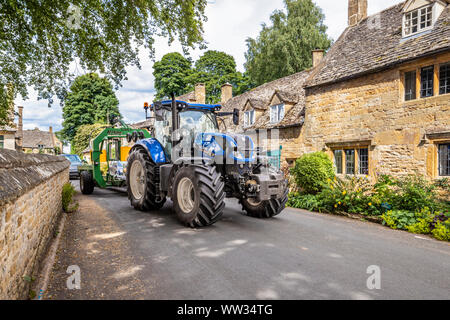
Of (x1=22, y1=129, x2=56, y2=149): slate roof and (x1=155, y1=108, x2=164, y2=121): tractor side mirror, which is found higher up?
(x1=22, y1=129, x2=56, y2=149): slate roof

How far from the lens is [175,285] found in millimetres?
3115

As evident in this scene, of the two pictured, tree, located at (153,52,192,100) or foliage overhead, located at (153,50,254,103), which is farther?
tree, located at (153,52,192,100)

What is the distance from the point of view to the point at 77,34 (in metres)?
6.66

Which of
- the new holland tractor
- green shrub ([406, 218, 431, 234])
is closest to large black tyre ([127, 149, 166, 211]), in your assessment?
the new holland tractor

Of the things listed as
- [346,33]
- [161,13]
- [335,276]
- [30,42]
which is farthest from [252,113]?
[335,276]

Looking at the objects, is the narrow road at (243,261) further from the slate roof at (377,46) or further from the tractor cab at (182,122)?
the slate roof at (377,46)

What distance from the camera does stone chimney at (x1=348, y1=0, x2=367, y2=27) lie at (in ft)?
46.0

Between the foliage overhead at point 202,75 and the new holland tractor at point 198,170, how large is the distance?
26.6 metres

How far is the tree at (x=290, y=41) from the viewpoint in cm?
2658

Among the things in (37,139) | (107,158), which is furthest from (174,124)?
(37,139)

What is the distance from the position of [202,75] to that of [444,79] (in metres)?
28.8

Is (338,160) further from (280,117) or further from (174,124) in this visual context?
(174,124)

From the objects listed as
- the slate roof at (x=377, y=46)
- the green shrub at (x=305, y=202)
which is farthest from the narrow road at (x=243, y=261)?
the slate roof at (x=377, y=46)

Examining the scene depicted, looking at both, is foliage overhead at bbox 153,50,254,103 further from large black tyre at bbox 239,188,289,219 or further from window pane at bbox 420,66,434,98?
large black tyre at bbox 239,188,289,219
